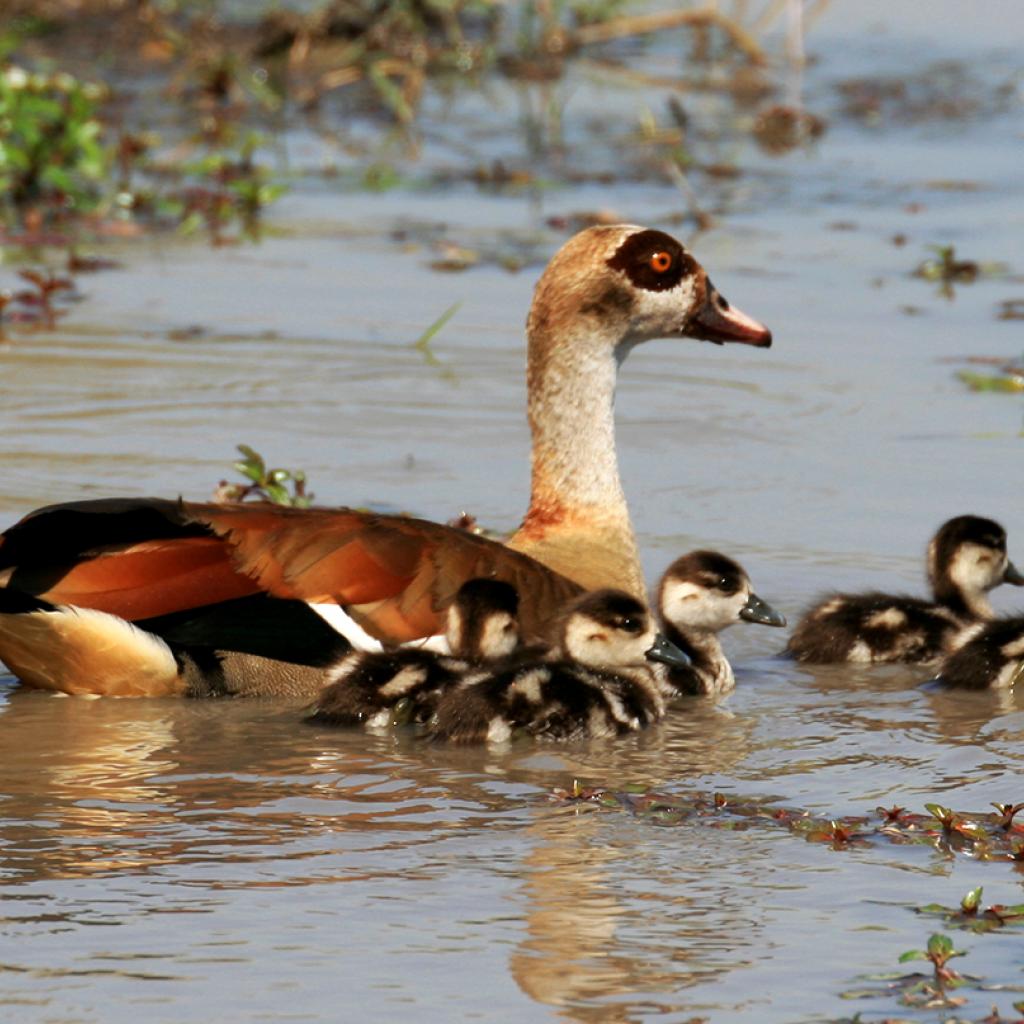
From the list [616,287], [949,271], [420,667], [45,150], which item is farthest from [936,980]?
[45,150]

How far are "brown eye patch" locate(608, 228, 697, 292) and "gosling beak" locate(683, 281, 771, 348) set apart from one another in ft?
0.59

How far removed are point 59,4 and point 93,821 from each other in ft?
41.3

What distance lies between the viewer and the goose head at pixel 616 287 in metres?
7.54

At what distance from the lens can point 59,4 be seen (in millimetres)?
17234

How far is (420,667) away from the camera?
6.55 meters

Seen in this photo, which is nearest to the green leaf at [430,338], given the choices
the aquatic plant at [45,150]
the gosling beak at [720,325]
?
the aquatic plant at [45,150]

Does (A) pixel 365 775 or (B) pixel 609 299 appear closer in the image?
(A) pixel 365 775

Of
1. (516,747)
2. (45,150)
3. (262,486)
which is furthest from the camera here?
(45,150)

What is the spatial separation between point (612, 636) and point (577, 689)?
41 centimetres

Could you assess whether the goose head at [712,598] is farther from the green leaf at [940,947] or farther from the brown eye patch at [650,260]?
the green leaf at [940,947]

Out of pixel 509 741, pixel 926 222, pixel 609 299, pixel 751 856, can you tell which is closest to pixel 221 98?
pixel 926 222

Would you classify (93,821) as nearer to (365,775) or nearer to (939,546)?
(365,775)

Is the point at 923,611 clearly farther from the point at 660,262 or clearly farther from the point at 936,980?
the point at 936,980

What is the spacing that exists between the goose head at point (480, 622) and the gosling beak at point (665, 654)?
1.35 feet
